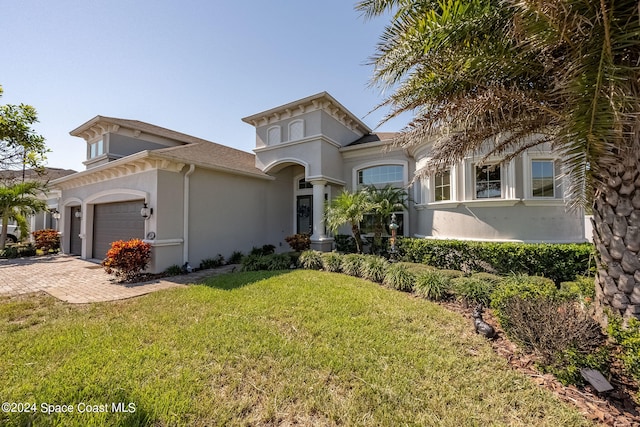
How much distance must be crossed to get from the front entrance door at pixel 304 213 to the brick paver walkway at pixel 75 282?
5.41 metres

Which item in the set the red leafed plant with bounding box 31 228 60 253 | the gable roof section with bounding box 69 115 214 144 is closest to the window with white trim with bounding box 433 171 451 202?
the gable roof section with bounding box 69 115 214 144

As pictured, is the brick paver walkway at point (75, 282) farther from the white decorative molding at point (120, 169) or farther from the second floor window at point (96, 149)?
the second floor window at point (96, 149)

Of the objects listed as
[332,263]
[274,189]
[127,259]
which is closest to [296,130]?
[274,189]

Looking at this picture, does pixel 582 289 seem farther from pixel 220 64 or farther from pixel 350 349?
pixel 220 64

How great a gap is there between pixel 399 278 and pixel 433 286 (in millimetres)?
978

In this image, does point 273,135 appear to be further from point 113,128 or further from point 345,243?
point 113,128

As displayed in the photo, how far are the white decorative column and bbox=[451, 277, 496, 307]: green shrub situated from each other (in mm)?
6610

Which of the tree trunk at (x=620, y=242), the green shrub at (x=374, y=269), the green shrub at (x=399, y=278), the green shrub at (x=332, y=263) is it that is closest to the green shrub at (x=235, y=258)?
A: the green shrub at (x=332, y=263)

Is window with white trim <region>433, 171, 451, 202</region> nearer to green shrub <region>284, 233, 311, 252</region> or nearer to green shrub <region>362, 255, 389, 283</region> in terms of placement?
green shrub <region>362, 255, 389, 283</region>

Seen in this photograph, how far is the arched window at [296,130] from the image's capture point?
40.5ft

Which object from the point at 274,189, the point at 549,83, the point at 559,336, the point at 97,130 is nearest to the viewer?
the point at 559,336

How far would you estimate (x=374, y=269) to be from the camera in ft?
25.8

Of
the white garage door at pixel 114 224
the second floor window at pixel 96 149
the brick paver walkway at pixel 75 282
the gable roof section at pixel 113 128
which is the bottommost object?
the brick paver walkway at pixel 75 282

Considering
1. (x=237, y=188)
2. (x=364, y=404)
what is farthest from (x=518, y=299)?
(x=237, y=188)
